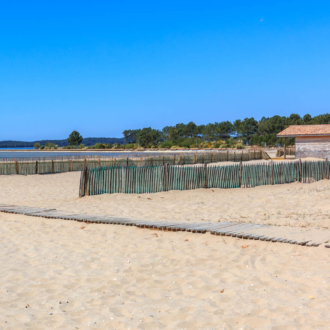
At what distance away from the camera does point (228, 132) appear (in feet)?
382

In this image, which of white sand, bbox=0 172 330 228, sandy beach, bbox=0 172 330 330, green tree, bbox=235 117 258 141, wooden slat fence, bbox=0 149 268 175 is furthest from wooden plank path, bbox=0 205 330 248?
green tree, bbox=235 117 258 141

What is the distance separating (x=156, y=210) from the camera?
11.6m

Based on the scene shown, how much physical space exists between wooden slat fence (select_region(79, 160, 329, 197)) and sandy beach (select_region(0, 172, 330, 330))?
5186 mm

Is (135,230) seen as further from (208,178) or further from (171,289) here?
(208,178)

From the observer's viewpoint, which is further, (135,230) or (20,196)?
(20,196)

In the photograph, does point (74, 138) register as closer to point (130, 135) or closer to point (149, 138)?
point (130, 135)

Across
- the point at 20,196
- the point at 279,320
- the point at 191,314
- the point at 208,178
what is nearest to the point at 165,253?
the point at 191,314

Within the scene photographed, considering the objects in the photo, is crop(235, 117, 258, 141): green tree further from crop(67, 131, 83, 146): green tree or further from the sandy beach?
the sandy beach

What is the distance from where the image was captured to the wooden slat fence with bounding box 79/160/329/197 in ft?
48.2

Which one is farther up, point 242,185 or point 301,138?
point 301,138

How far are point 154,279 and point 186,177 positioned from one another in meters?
10.5

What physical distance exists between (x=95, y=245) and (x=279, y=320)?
13.2ft

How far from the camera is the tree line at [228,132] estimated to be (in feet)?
302

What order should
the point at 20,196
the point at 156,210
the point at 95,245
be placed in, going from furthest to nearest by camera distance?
the point at 20,196 < the point at 156,210 < the point at 95,245
